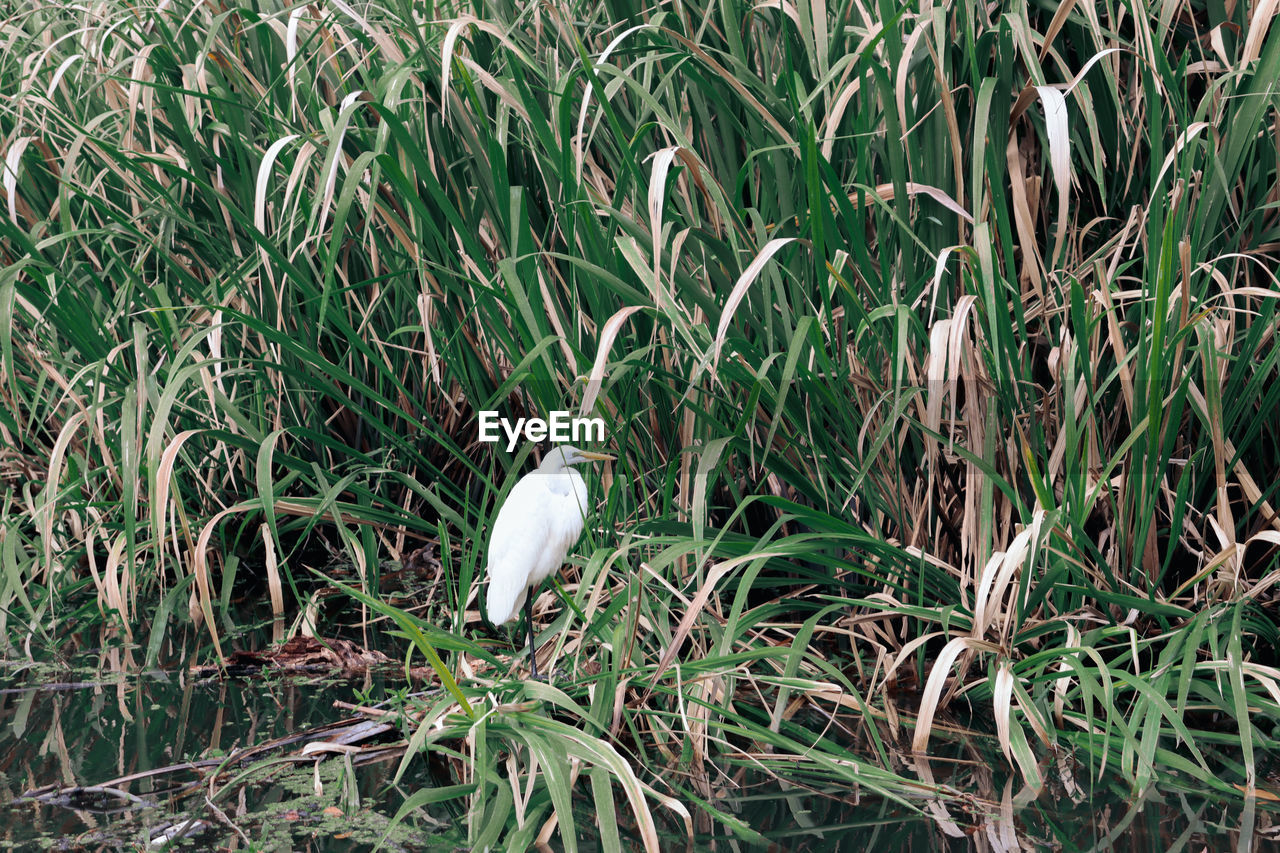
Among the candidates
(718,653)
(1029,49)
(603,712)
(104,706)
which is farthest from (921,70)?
(104,706)

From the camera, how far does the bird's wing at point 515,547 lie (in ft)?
4.82

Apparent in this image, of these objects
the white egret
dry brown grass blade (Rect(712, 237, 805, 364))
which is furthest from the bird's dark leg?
dry brown grass blade (Rect(712, 237, 805, 364))

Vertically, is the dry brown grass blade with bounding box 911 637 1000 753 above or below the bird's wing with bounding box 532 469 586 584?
below

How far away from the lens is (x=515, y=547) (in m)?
1.47

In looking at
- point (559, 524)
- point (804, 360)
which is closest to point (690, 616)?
point (559, 524)

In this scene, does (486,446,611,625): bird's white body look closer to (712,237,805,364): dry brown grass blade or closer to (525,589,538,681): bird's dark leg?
(525,589,538,681): bird's dark leg

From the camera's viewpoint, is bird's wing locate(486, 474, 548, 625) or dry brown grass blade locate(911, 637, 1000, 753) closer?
dry brown grass blade locate(911, 637, 1000, 753)

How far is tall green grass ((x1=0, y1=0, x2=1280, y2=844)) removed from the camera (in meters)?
1.31

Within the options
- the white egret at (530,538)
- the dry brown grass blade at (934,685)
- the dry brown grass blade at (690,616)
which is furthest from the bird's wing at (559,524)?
the dry brown grass blade at (934,685)

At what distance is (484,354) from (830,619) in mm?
795

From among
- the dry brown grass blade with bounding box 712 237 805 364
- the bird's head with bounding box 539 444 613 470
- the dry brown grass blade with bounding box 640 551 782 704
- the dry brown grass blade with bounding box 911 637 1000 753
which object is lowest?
the dry brown grass blade with bounding box 911 637 1000 753

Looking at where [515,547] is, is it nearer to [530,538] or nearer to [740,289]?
[530,538]

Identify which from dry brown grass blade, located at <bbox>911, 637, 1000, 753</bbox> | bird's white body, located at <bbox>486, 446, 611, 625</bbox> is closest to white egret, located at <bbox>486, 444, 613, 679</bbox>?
bird's white body, located at <bbox>486, 446, 611, 625</bbox>

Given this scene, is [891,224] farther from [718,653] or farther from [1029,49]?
[718,653]
